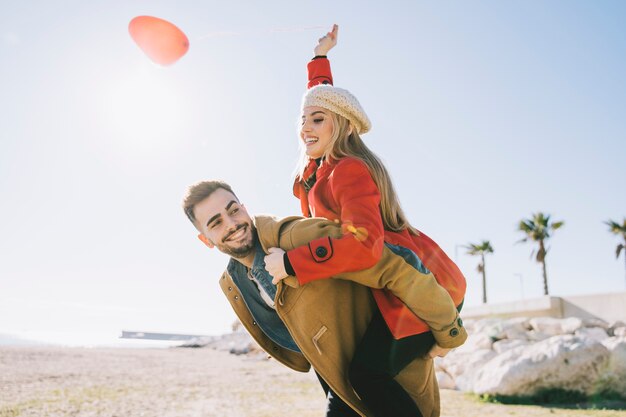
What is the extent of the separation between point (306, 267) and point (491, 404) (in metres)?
6.78

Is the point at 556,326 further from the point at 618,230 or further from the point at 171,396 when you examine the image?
the point at 618,230

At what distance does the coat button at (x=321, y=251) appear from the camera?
→ 6.94ft

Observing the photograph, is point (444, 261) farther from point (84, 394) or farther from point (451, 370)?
point (451, 370)

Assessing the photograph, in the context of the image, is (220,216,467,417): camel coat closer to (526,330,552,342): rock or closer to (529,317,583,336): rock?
(526,330,552,342): rock

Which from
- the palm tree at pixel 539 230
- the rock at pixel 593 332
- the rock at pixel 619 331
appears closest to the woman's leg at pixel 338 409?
the rock at pixel 593 332

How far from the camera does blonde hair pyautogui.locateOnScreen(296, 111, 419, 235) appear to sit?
97.3 inches

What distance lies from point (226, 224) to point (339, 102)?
95cm

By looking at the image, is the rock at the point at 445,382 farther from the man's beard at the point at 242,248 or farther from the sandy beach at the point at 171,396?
the man's beard at the point at 242,248

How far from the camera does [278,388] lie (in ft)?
33.6

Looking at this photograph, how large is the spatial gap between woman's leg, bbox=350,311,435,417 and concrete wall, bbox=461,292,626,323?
16634 mm

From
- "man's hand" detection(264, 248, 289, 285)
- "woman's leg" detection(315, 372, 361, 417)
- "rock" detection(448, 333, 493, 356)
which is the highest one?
"man's hand" detection(264, 248, 289, 285)

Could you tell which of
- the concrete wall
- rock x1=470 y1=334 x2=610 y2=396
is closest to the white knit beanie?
rock x1=470 y1=334 x2=610 y2=396

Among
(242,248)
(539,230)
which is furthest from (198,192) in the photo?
(539,230)

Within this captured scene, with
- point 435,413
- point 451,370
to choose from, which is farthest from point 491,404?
point 435,413
